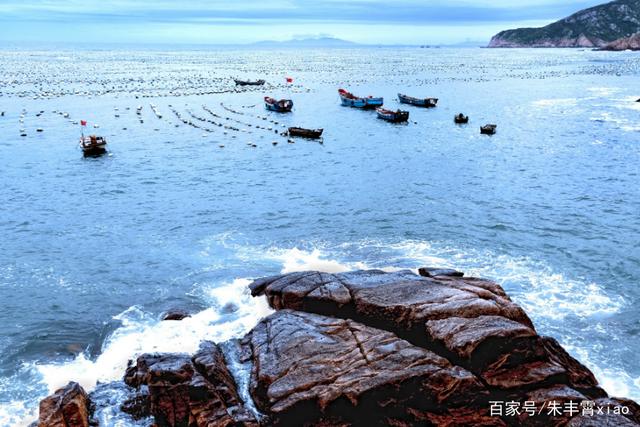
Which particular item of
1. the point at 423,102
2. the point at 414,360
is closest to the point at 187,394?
the point at 414,360

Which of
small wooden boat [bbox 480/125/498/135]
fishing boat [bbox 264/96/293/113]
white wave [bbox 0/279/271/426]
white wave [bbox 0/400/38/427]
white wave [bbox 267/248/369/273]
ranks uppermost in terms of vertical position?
fishing boat [bbox 264/96/293/113]

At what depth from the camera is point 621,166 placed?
2685 inches

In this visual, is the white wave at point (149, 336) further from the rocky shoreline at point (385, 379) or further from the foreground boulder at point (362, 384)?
the foreground boulder at point (362, 384)

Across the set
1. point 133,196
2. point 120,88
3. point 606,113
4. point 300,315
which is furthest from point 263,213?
point 120,88

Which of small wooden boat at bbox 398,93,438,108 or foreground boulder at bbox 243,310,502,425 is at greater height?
small wooden boat at bbox 398,93,438,108

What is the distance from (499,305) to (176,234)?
30.1 m

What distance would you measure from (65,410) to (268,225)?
28.9 metres

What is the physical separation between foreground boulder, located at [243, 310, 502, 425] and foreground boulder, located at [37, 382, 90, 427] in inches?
293

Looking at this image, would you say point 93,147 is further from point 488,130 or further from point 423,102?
point 423,102

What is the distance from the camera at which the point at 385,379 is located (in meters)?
23.1

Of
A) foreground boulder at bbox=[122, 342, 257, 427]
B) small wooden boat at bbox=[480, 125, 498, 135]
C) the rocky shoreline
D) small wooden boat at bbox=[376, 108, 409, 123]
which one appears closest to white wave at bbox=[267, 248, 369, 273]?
the rocky shoreline

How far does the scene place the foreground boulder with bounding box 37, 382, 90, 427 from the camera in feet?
74.3

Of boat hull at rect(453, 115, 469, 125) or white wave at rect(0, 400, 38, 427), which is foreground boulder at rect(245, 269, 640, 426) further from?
boat hull at rect(453, 115, 469, 125)

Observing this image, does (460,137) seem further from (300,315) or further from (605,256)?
(300,315)
